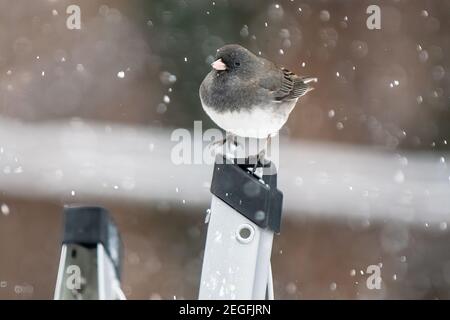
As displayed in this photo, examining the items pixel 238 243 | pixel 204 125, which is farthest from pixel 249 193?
pixel 204 125

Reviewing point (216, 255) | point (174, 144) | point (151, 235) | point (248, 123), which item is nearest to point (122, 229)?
point (151, 235)

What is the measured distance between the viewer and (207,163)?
437cm

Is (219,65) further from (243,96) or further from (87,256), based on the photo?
(87,256)

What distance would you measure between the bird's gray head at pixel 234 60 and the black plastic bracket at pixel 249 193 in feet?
2.72

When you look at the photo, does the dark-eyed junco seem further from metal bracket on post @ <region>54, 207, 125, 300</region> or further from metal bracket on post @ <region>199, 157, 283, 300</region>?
Result: metal bracket on post @ <region>54, 207, 125, 300</region>

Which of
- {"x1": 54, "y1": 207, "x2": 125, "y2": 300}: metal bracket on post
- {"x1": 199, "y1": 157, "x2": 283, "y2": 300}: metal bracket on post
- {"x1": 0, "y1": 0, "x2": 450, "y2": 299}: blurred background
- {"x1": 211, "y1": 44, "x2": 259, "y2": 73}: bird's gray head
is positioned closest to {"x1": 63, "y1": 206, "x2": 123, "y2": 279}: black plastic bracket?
{"x1": 54, "y1": 207, "x2": 125, "y2": 300}: metal bracket on post

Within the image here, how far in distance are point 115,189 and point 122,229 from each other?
1.14 feet

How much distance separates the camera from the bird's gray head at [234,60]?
224 centimetres

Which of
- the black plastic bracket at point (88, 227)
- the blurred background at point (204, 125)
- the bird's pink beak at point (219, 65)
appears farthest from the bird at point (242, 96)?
the blurred background at point (204, 125)

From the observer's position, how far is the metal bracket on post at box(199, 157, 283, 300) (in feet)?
4.47

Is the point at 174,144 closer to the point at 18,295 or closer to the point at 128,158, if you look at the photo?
the point at 128,158

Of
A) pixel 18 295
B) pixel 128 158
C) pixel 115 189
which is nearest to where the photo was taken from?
pixel 18 295

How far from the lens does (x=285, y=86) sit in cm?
245

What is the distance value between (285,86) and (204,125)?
180 cm
